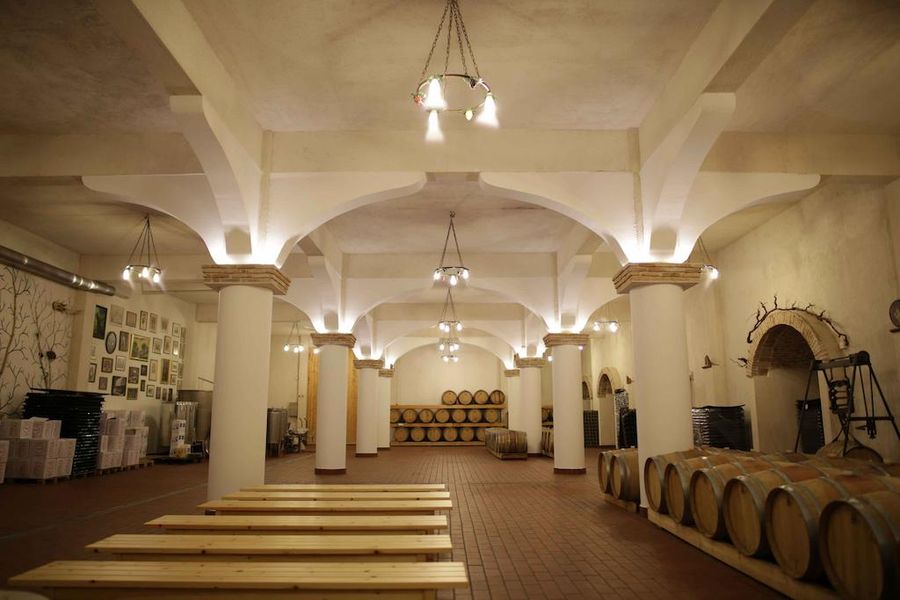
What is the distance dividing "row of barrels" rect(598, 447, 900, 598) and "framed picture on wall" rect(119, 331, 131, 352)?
1316 cm

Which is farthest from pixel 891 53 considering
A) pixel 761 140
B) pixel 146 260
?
pixel 146 260

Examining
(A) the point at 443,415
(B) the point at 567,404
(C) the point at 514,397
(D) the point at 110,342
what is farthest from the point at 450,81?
(A) the point at 443,415

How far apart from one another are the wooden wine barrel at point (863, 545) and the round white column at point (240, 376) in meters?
5.90

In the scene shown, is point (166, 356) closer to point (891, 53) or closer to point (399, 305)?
point (399, 305)

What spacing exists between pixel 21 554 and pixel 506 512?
16.5 ft

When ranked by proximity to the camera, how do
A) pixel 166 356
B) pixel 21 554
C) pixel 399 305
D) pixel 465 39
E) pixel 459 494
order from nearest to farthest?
pixel 21 554, pixel 465 39, pixel 459 494, pixel 166 356, pixel 399 305

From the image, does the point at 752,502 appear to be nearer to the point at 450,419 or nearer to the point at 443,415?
the point at 443,415

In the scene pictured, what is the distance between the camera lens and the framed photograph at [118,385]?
48.8ft

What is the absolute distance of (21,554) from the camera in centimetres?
555

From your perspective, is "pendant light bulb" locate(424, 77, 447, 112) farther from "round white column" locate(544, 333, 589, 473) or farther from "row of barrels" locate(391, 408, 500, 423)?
"row of barrels" locate(391, 408, 500, 423)

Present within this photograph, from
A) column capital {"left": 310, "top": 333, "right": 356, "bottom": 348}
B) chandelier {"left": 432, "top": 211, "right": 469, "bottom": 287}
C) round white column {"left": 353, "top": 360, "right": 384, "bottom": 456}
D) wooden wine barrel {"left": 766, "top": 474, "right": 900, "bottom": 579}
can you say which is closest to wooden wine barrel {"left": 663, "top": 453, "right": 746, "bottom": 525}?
wooden wine barrel {"left": 766, "top": 474, "right": 900, "bottom": 579}

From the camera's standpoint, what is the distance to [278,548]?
3.50 meters

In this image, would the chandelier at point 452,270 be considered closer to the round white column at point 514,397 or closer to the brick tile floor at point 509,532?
the brick tile floor at point 509,532

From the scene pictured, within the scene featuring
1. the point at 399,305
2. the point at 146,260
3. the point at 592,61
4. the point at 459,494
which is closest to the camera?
the point at 592,61
